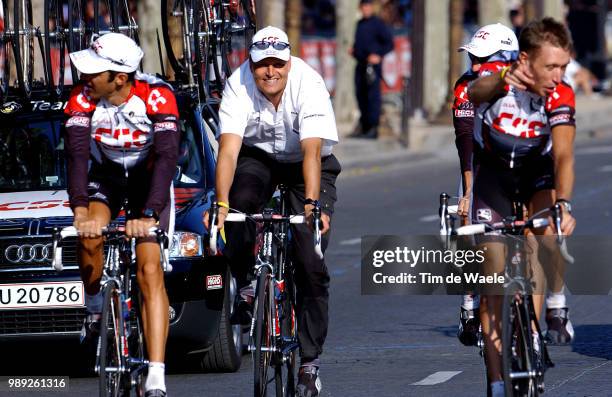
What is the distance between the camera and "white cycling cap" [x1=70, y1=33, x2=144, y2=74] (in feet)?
24.8

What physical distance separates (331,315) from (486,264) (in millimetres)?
4739

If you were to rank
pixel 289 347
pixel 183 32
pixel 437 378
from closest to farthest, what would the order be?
pixel 289 347 < pixel 437 378 < pixel 183 32

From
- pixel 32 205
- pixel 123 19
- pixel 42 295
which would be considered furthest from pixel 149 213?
pixel 123 19

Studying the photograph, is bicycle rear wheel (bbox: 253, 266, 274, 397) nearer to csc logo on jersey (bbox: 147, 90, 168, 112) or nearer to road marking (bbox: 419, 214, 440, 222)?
csc logo on jersey (bbox: 147, 90, 168, 112)

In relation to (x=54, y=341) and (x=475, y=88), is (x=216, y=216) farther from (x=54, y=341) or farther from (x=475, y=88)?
(x=54, y=341)

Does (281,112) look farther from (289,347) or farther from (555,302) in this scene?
(555,302)

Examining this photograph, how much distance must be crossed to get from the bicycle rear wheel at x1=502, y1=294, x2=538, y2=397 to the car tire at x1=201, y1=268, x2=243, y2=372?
2.73 meters

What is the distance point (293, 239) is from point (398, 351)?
7.63 ft

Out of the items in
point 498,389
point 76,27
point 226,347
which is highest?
point 76,27

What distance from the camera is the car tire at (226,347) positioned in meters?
9.53

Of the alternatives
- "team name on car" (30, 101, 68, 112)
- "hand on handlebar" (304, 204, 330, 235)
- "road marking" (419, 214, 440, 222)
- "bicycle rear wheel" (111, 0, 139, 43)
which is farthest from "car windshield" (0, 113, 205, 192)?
"road marking" (419, 214, 440, 222)

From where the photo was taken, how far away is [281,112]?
820 centimetres

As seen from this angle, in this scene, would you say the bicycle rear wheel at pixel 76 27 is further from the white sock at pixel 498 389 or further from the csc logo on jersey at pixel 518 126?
the white sock at pixel 498 389

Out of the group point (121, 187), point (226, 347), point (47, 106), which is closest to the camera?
point (121, 187)
